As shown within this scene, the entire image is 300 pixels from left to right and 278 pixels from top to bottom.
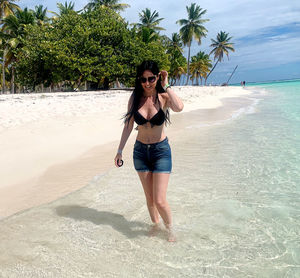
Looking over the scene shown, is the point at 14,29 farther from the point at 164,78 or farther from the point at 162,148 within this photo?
the point at 162,148

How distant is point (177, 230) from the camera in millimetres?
3449

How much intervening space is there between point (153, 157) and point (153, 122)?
376mm

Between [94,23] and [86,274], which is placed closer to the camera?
[86,274]

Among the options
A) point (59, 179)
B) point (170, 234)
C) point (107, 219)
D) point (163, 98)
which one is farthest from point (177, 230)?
point (59, 179)

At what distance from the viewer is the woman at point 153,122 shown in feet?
9.27

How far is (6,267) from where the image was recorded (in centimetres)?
→ 269

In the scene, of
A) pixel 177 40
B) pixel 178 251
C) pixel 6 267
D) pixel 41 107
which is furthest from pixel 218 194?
pixel 177 40

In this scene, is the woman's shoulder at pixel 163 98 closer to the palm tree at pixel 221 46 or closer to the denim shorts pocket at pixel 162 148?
the denim shorts pocket at pixel 162 148

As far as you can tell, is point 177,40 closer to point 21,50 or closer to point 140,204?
point 21,50

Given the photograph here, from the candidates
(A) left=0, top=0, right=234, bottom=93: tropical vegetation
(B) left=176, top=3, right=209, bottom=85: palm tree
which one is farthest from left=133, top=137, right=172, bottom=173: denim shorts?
(B) left=176, top=3, right=209, bottom=85: palm tree

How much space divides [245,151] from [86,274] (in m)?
5.91

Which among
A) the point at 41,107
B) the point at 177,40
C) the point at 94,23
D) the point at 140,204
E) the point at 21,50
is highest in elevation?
the point at 177,40

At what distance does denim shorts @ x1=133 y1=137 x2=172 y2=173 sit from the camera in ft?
9.36

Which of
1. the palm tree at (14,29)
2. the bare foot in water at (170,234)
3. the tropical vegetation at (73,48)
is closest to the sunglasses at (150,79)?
the bare foot in water at (170,234)
